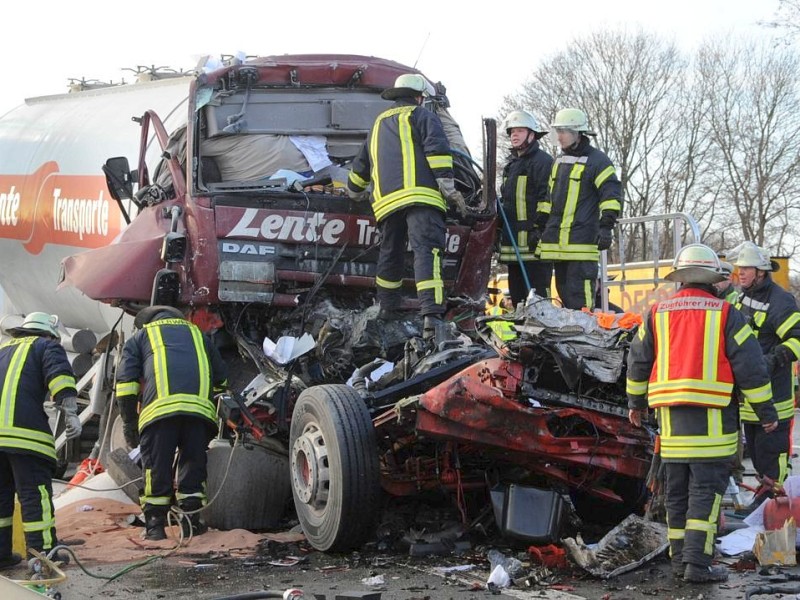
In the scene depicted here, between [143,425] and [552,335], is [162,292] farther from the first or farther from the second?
[552,335]

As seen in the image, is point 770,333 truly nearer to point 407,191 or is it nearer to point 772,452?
point 772,452

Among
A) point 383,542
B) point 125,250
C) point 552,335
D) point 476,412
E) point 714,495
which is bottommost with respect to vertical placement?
point 383,542

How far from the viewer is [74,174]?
34.2 ft

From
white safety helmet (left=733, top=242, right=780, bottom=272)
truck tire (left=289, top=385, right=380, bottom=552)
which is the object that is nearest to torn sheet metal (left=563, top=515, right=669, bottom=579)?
truck tire (left=289, top=385, right=380, bottom=552)

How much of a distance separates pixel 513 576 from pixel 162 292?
301 cm

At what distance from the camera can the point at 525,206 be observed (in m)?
8.00

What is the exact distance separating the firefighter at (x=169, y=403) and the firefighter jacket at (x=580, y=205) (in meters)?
2.37

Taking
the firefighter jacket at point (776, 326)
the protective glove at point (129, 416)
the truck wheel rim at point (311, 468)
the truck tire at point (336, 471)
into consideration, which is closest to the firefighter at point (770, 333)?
the firefighter jacket at point (776, 326)

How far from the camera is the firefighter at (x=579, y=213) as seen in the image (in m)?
7.68

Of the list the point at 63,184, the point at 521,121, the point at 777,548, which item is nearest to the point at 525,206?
the point at 521,121

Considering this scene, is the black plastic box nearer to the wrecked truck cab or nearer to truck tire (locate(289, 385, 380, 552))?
truck tire (locate(289, 385, 380, 552))

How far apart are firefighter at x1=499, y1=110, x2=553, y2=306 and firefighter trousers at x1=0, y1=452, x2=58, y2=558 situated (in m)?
3.36

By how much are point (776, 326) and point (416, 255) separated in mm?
2210

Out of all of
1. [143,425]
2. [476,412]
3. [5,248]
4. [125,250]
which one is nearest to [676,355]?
[476,412]
